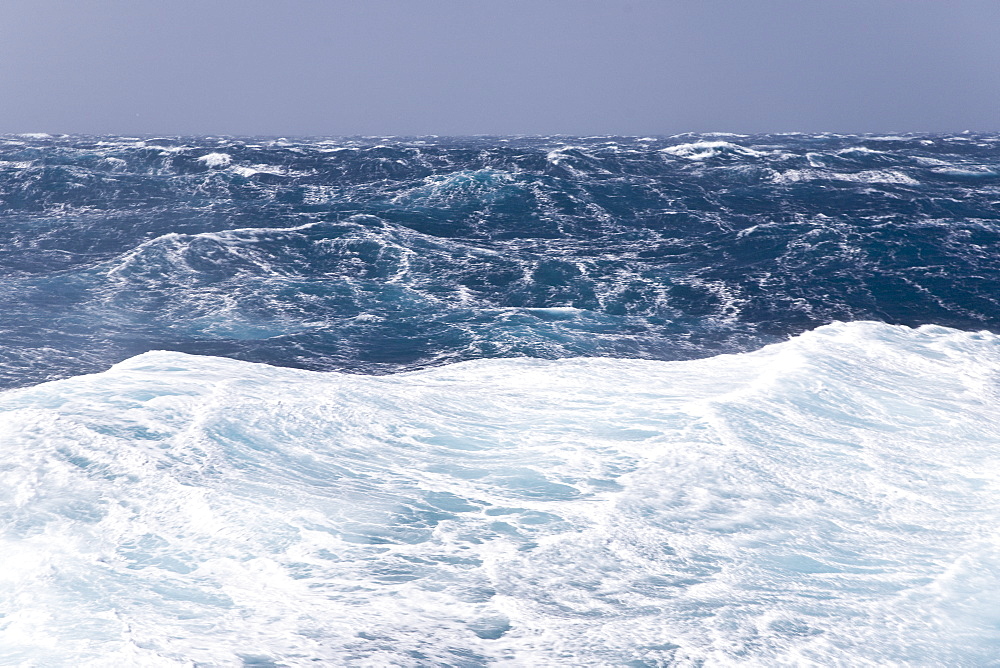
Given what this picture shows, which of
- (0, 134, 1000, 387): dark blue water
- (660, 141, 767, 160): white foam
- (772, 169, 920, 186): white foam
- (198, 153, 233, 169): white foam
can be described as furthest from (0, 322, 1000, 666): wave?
(660, 141, 767, 160): white foam

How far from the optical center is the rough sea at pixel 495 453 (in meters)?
8.59

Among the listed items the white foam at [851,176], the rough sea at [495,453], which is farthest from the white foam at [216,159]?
the white foam at [851,176]

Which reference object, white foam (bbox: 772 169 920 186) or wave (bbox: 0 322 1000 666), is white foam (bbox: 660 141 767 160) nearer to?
white foam (bbox: 772 169 920 186)

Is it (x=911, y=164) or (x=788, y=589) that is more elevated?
(x=911, y=164)

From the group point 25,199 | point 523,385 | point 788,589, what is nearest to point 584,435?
point 523,385

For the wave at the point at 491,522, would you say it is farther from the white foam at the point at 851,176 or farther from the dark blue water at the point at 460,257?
the white foam at the point at 851,176

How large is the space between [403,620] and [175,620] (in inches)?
90.0

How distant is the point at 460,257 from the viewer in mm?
30266

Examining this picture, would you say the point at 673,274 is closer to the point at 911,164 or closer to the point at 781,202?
the point at 781,202

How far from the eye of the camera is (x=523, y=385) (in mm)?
17062

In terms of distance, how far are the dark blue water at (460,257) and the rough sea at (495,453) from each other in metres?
0.20

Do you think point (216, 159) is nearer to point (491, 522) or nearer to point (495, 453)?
point (495, 453)

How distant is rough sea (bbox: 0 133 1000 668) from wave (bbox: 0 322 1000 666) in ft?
0.16

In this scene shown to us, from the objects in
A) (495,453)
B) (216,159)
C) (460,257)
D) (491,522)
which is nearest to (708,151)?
(216,159)
